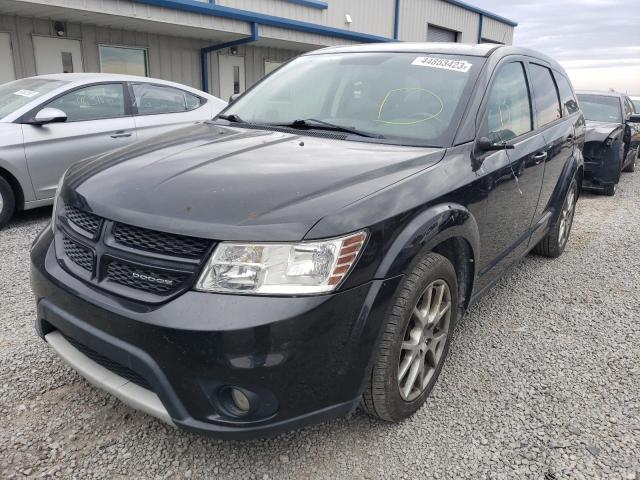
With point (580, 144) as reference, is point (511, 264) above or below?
below

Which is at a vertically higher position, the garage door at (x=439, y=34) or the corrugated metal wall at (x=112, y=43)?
the garage door at (x=439, y=34)

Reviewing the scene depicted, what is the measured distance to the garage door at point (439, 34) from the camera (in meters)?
20.5

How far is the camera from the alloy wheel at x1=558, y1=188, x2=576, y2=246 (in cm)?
466

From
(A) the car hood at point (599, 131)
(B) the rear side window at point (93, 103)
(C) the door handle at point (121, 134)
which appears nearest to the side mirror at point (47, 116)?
(B) the rear side window at point (93, 103)

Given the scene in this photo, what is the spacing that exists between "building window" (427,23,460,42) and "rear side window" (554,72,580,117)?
55.0ft

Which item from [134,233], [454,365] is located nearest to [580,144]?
[454,365]

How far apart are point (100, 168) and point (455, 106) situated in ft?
5.93

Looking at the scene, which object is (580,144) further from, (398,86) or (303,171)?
(303,171)

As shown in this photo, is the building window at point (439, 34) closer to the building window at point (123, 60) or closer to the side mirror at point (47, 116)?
the building window at point (123, 60)

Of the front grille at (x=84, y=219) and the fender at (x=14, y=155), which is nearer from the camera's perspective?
the front grille at (x=84, y=219)

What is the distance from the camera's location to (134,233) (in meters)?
1.96

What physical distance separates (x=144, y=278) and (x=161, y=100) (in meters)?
5.01

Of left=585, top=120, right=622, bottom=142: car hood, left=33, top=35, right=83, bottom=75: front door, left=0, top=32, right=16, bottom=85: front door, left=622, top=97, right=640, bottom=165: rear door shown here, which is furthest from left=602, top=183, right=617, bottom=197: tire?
left=0, top=32, right=16, bottom=85: front door

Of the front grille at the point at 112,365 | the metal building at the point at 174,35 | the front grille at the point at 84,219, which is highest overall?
the metal building at the point at 174,35
